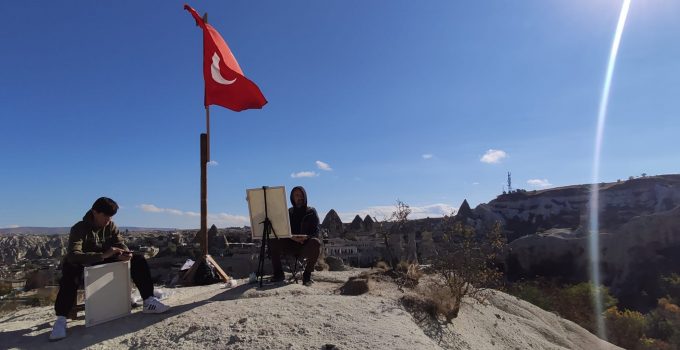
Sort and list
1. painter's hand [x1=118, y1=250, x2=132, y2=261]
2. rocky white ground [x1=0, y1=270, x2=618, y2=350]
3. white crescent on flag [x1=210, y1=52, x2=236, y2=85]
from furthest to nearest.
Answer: white crescent on flag [x1=210, y1=52, x2=236, y2=85]
painter's hand [x1=118, y1=250, x2=132, y2=261]
rocky white ground [x1=0, y1=270, x2=618, y2=350]

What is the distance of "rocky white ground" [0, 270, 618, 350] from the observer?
494cm

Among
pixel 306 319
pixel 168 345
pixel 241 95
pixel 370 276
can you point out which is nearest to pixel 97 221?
pixel 168 345

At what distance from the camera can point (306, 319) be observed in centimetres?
549

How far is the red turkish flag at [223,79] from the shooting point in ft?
27.5

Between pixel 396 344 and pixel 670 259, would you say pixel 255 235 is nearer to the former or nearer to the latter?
pixel 396 344

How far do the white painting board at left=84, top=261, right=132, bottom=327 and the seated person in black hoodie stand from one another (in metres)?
2.35

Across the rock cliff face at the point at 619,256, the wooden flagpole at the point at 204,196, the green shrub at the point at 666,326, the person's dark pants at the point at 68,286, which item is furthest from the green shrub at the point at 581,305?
the person's dark pants at the point at 68,286

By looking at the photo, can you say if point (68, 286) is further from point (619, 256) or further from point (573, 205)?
point (573, 205)

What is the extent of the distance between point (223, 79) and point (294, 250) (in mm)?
3351

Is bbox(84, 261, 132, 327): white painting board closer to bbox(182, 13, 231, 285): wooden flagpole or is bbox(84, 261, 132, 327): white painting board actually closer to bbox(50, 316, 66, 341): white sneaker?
bbox(50, 316, 66, 341): white sneaker

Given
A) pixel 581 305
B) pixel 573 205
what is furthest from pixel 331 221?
pixel 573 205

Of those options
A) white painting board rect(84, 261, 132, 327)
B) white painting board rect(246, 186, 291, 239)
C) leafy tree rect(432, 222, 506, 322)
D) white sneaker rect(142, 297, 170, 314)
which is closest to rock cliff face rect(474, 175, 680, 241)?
leafy tree rect(432, 222, 506, 322)

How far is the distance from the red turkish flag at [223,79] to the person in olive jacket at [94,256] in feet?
10.8

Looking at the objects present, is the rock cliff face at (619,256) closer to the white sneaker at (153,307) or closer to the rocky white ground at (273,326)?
the rocky white ground at (273,326)
